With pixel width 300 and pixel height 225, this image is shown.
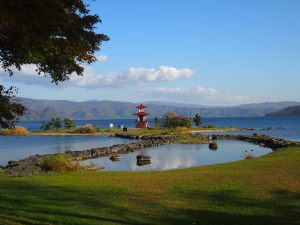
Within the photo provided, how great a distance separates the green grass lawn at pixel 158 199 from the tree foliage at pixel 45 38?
122 inches

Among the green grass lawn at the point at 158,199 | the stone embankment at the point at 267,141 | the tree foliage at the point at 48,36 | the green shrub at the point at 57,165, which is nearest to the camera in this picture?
the tree foliage at the point at 48,36

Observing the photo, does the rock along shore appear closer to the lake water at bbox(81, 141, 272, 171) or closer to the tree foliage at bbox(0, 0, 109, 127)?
the lake water at bbox(81, 141, 272, 171)

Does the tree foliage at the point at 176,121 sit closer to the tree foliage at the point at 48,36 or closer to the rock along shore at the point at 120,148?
the rock along shore at the point at 120,148

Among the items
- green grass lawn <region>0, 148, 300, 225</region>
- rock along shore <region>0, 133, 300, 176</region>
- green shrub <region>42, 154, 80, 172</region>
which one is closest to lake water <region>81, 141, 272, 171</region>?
rock along shore <region>0, 133, 300, 176</region>

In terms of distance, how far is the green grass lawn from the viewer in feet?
40.5

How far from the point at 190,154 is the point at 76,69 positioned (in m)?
27.9

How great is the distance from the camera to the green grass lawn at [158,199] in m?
12.3

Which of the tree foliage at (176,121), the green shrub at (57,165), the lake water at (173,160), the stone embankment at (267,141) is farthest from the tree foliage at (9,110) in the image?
the tree foliage at (176,121)

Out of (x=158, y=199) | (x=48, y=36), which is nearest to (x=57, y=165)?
(x=158, y=199)

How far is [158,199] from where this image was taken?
49.1 feet

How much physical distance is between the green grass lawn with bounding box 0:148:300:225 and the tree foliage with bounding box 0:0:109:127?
3087 mm

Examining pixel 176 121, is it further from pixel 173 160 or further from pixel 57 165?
pixel 57 165

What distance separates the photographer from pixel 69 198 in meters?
15.0

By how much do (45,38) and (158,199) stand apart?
6.84 meters
